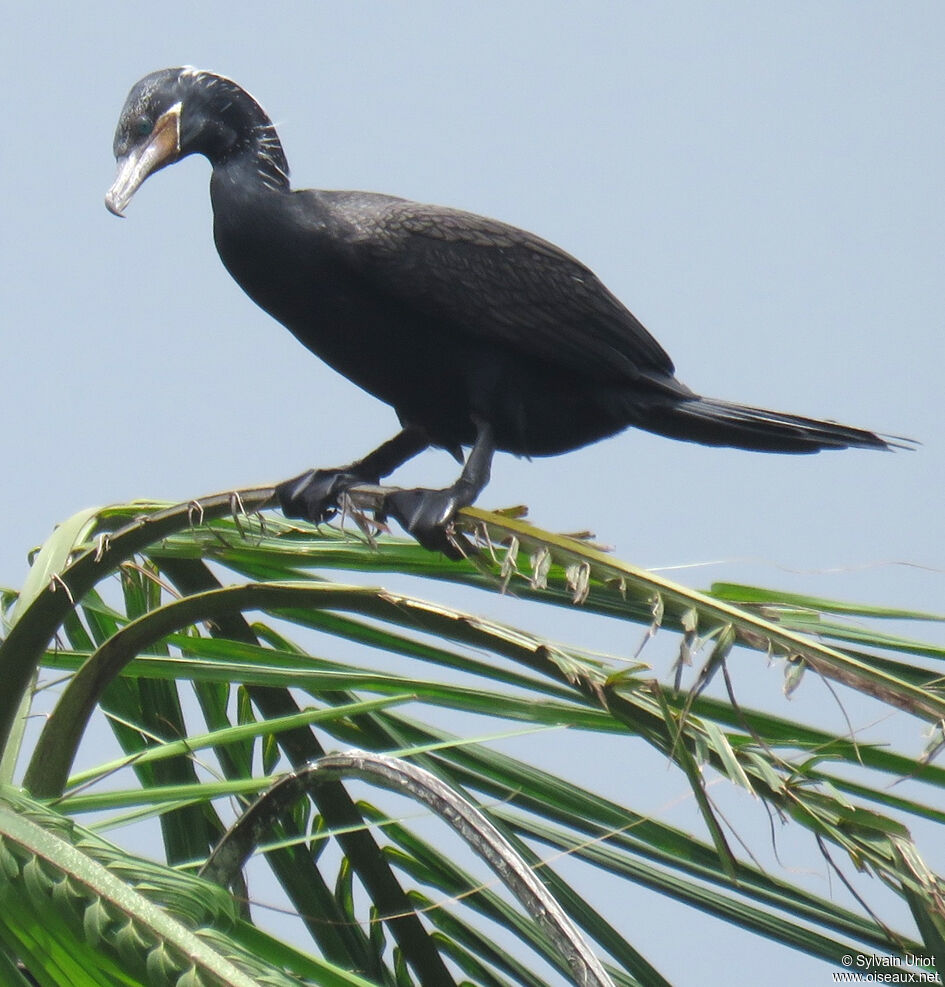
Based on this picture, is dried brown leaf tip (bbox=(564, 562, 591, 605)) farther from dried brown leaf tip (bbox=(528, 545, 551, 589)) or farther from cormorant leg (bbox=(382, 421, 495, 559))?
cormorant leg (bbox=(382, 421, 495, 559))

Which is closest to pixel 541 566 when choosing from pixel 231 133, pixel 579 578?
pixel 579 578

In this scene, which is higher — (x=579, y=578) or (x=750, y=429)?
(x=750, y=429)

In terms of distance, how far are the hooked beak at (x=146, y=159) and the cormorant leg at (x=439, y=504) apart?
0.68 metres

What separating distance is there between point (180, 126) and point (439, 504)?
890 millimetres

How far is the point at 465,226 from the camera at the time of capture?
7.58 feet

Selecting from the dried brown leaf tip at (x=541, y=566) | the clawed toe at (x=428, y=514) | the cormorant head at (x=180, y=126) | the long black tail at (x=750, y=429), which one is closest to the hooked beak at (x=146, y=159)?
the cormorant head at (x=180, y=126)

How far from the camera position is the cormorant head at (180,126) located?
228 cm

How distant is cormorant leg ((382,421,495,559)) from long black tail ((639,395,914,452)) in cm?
37

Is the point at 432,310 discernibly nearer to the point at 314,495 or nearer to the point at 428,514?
the point at 314,495

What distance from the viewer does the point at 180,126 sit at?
234cm

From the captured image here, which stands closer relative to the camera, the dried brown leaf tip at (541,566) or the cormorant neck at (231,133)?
the dried brown leaf tip at (541,566)

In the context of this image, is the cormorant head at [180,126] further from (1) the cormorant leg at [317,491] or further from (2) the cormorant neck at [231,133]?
(1) the cormorant leg at [317,491]

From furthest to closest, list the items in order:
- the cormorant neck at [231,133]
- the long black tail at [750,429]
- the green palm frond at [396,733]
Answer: the cormorant neck at [231,133], the long black tail at [750,429], the green palm frond at [396,733]

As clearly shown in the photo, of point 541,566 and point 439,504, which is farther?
point 439,504
